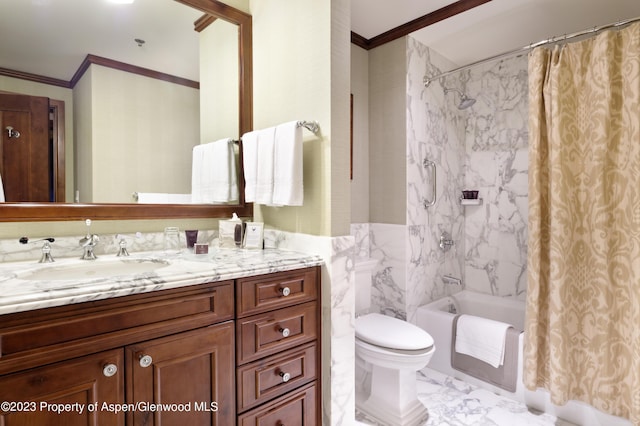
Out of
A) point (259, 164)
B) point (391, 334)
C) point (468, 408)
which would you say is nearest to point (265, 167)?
point (259, 164)

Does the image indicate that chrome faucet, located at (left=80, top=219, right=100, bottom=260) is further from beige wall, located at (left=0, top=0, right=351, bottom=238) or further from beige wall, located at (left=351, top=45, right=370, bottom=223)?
beige wall, located at (left=351, top=45, right=370, bottom=223)

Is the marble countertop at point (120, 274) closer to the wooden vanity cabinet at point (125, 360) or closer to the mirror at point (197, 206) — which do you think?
the wooden vanity cabinet at point (125, 360)

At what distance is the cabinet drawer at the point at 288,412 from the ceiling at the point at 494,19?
2.23 m

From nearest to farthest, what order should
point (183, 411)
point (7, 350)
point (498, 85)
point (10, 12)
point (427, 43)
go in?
point (7, 350)
point (183, 411)
point (10, 12)
point (427, 43)
point (498, 85)

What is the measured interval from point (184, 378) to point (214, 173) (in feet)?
3.47

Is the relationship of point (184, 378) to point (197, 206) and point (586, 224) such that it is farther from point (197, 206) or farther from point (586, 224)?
point (586, 224)

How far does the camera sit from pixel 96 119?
1.49 meters

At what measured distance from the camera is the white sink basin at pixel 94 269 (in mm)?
1200

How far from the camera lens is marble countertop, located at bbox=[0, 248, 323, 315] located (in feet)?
2.83

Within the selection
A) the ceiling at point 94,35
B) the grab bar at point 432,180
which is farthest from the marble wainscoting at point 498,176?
the ceiling at point 94,35

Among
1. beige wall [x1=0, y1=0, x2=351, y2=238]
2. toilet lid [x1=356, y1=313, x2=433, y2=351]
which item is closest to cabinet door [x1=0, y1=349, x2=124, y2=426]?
beige wall [x1=0, y1=0, x2=351, y2=238]

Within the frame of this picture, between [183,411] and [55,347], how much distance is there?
0.43 m

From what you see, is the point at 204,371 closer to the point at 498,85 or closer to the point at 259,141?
the point at 259,141

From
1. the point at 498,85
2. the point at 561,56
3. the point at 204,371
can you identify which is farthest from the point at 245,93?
the point at 498,85
